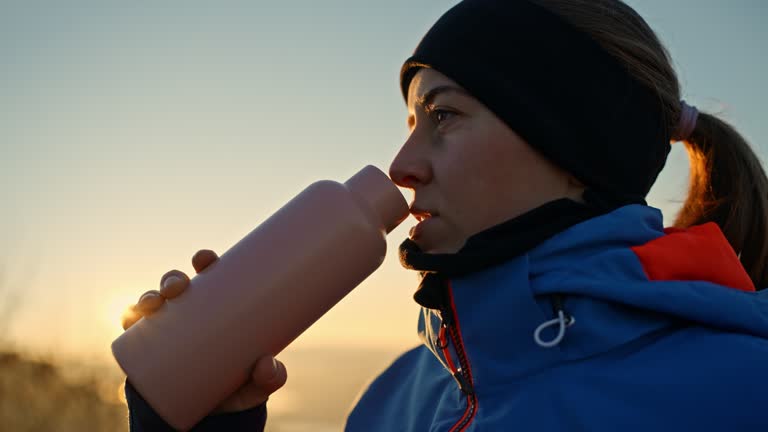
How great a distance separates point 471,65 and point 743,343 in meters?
0.76

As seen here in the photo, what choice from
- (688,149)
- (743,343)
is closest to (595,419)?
(743,343)

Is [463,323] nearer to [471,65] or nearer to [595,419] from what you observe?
[595,419]

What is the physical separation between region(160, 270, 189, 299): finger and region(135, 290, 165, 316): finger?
0.02 m

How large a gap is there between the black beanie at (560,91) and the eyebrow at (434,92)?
20mm

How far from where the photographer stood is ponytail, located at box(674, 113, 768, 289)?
1.72 meters

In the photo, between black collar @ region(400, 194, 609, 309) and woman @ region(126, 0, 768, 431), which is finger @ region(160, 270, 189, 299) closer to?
woman @ region(126, 0, 768, 431)

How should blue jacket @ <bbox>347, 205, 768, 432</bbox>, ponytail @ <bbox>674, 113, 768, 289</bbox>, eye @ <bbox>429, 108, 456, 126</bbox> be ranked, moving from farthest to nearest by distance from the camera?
ponytail @ <bbox>674, 113, 768, 289</bbox> → eye @ <bbox>429, 108, 456, 126</bbox> → blue jacket @ <bbox>347, 205, 768, 432</bbox>

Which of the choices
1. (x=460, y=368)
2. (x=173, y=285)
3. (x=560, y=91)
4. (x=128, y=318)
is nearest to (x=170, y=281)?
(x=173, y=285)

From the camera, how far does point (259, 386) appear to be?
1.45 meters

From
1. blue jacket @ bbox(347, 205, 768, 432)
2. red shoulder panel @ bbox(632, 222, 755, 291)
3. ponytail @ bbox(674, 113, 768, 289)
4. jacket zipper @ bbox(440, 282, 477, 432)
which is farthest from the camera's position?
ponytail @ bbox(674, 113, 768, 289)

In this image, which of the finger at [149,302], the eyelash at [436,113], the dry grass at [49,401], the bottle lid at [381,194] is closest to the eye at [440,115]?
the eyelash at [436,113]

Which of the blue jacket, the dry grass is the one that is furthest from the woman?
the dry grass

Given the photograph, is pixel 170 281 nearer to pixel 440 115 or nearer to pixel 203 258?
pixel 203 258

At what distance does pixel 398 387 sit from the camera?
1961 mm
